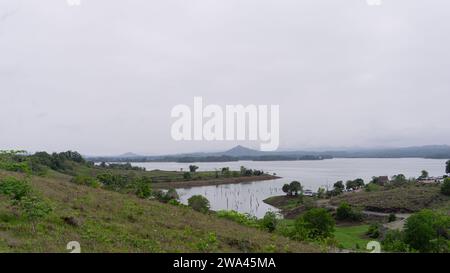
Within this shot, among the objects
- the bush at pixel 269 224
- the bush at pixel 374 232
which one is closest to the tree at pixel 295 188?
the bush at pixel 374 232

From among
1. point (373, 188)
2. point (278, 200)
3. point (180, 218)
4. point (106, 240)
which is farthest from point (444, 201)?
point (106, 240)

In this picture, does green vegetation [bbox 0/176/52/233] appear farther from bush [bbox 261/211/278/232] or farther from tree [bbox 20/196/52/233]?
bush [bbox 261/211/278/232]

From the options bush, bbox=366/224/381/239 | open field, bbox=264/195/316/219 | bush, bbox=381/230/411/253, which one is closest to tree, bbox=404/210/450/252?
bush, bbox=381/230/411/253

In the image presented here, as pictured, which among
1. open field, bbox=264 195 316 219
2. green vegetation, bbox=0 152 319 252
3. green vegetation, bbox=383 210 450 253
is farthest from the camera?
open field, bbox=264 195 316 219

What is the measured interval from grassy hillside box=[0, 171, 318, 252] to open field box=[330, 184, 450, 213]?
48.3 metres

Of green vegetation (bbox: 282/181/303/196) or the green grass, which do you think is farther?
green vegetation (bbox: 282/181/303/196)

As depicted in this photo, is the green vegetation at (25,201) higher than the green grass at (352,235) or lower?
higher

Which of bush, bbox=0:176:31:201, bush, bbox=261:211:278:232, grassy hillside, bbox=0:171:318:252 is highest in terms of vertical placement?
bush, bbox=0:176:31:201

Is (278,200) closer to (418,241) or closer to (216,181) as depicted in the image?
(216,181)

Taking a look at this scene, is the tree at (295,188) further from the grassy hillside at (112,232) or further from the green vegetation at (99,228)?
the grassy hillside at (112,232)

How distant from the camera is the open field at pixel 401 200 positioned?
52281mm

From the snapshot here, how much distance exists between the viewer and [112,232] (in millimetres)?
8469

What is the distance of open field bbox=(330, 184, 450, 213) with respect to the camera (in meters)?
52.3

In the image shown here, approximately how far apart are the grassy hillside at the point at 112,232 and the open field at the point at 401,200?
48.3 m
